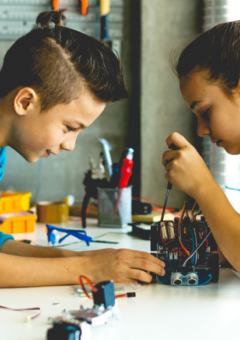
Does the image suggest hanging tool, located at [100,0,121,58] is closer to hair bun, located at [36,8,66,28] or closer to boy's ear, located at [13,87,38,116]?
hair bun, located at [36,8,66,28]

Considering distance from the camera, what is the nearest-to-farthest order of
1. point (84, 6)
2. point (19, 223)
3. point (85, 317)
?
point (85, 317)
point (19, 223)
point (84, 6)

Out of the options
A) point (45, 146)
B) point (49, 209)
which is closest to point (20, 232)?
point (49, 209)

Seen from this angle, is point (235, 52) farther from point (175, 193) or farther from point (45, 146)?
point (175, 193)

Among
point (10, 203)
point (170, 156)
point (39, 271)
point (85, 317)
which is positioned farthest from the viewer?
point (10, 203)

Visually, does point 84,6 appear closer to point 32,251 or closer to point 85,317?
point 32,251

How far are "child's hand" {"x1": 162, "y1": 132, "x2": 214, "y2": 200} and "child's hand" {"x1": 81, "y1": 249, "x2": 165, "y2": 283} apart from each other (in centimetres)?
16

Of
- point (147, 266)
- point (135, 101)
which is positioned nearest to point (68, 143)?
point (147, 266)

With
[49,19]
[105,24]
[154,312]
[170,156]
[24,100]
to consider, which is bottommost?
[154,312]

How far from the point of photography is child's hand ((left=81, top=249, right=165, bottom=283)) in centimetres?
A: 81

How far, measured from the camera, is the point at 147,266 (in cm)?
82

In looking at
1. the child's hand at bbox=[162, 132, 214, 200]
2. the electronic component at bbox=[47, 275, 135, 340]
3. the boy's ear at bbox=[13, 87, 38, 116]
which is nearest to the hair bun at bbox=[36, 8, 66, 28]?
the boy's ear at bbox=[13, 87, 38, 116]

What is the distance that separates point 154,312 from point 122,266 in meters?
0.17

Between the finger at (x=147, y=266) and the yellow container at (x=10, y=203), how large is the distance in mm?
662

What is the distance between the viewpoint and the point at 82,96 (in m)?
0.98
